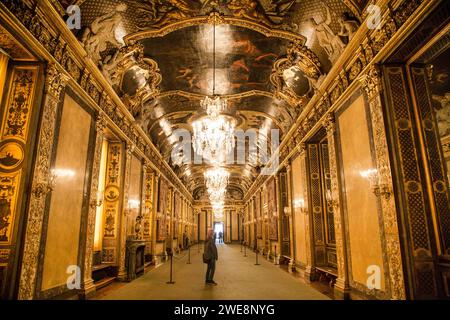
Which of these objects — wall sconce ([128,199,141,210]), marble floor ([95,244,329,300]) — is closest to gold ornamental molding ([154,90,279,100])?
wall sconce ([128,199,141,210])

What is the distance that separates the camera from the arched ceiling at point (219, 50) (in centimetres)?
647

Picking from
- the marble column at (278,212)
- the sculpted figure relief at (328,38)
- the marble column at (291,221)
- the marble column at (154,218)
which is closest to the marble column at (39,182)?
the sculpted figure relief at (328,38)

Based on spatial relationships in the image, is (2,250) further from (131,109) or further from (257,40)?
(257,40)

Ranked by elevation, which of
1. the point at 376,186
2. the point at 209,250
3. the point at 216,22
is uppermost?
the point at 216,22

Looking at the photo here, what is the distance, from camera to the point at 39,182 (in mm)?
4734

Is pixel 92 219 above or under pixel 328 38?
under

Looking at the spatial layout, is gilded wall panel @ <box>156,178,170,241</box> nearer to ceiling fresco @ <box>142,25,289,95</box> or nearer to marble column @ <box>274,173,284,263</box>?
marble column @ <box>274,173,284,263</box>

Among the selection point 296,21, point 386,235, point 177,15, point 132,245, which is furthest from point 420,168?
point 132,245

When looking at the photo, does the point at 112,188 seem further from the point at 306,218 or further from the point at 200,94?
the point at 306,218

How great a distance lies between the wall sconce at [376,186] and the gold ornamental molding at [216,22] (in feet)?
12.9

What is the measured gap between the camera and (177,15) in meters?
6.90

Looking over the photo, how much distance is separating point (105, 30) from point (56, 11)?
5.49 feet

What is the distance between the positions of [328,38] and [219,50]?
3.12 metres

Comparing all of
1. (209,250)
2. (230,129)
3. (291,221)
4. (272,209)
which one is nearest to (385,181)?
(230,129)
